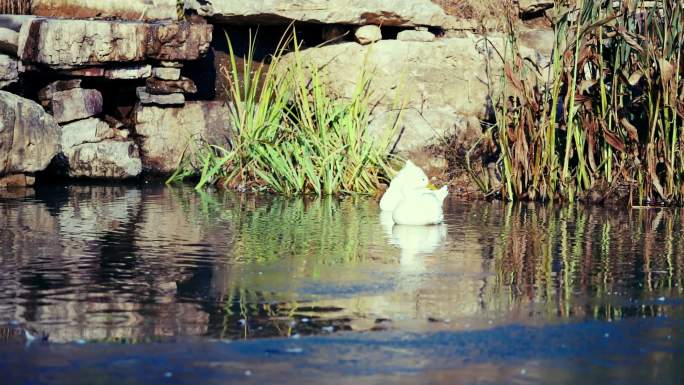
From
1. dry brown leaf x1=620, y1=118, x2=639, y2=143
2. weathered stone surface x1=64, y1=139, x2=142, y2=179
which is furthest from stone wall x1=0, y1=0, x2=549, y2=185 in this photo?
dry brown leaf x1=620, y1=118, x2=639, y2=143

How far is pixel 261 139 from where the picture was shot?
1223 centimetres

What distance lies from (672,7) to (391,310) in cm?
556

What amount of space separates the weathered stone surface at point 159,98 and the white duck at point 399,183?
4.27 m

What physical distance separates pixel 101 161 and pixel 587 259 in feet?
22.9

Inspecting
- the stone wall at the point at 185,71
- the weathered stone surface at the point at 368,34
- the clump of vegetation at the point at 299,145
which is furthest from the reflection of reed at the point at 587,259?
the weathered stone surface at the point at 368,34

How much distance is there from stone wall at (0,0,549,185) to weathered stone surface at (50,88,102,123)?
0.04ft

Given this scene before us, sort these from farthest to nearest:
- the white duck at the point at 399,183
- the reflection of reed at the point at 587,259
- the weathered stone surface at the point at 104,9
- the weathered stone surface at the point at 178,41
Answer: the weathered stone surface at the point at 104,9
the weathered stone surface at the point at 178,41
the white duck at the point at 399,183
the reflection of reed at the point at 587,259

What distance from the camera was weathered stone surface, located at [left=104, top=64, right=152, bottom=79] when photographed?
1343 centimetres

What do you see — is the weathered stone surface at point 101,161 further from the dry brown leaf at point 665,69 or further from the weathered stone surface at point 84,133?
the dry brown leaf at point 665,69

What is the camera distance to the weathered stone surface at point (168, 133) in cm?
1357

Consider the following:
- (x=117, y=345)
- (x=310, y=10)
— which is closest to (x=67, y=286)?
(x=117, y=345)

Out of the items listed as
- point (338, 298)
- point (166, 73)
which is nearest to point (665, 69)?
point (338, 298)

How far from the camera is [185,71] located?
14641 millimetres

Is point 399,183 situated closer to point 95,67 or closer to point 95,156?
point 95,156
